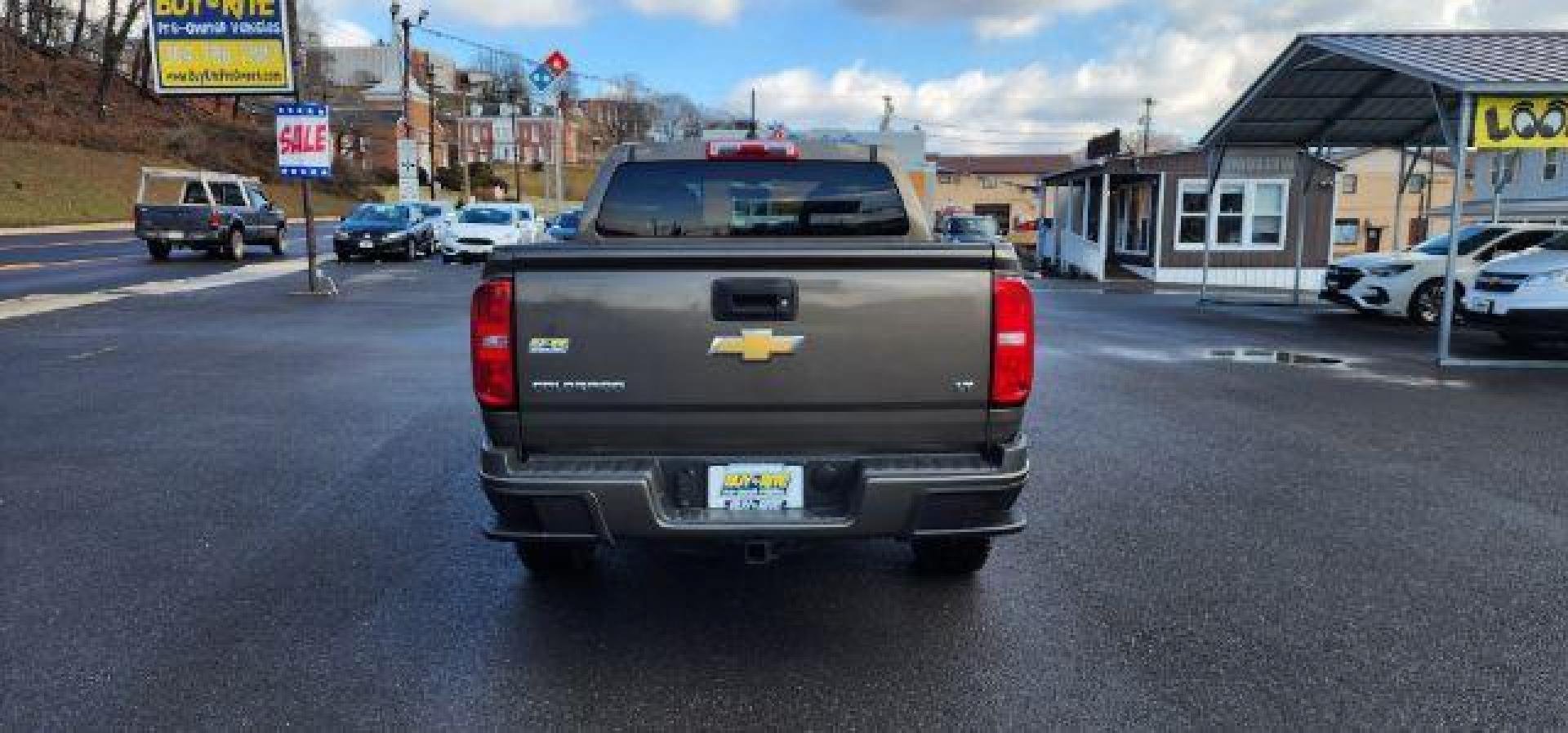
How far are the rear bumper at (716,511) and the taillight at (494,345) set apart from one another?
21 cm

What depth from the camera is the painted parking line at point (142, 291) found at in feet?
49.6

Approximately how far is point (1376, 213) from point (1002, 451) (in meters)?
Result: 52.0

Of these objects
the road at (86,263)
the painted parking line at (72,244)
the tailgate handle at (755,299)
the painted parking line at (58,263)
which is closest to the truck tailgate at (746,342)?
the tailgate handle at (755,299)

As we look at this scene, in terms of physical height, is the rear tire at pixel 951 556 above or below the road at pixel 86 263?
below

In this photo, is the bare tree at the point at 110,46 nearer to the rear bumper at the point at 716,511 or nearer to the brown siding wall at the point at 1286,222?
the brown siding wall at the point at 1286,222

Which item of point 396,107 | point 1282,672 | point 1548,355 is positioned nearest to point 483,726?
point 1282,672

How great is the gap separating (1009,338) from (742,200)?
1.67m

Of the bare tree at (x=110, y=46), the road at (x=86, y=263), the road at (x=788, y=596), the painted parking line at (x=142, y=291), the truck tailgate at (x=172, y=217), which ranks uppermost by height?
the bare tree at (x=110, y=46)

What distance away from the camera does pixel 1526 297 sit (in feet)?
40.3

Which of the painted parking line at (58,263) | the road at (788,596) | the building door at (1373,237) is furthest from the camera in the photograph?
the building door at (1373,237)

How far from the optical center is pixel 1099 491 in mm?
6348

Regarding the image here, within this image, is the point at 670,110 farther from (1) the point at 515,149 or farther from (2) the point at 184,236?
(2) the point at 184,236

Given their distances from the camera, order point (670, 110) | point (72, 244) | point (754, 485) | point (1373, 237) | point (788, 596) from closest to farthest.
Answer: point (754, 485)
point (788, 596)
point (72, 244)
point (1373, 237)
point (670, 110)

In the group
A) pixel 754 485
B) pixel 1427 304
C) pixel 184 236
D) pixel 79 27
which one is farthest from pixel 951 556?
pixel 79 27
